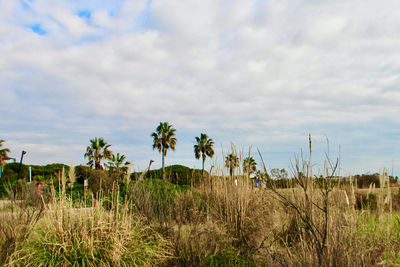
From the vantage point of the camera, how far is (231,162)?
7.29 m

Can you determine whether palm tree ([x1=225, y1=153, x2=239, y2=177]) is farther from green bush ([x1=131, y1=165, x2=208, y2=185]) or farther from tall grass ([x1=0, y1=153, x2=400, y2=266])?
green bush ([x1=131, y1=165, x2=208, y2=185])

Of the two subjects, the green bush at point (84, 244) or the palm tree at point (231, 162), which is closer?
the green bush at point (84, 244)

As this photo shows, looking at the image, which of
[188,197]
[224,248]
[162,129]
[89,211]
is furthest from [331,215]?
[162,129]

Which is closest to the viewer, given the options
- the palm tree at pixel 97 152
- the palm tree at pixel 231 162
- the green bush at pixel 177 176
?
the palm tree at pixel 231 162

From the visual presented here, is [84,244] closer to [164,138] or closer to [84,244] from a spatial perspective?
[84,244]

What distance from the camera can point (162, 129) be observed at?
43.7 metres

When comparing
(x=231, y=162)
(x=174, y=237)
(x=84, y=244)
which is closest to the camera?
(x=84, y=244)

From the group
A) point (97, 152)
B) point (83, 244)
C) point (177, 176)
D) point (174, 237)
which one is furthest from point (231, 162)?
point (97, 152)

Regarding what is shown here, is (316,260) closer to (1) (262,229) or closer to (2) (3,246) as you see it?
(1) (262,229)

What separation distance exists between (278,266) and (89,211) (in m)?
3.34

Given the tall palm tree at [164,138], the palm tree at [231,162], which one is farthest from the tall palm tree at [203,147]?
the palm tree at [231,162]

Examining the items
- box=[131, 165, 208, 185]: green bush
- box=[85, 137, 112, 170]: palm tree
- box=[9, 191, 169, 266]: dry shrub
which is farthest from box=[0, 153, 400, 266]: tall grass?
box=[85, 137, 112, 170]: palm tree

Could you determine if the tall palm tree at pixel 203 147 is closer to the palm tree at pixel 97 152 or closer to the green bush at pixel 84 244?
the palm tree at pixel 97 152

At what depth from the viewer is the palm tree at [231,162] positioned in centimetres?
688
